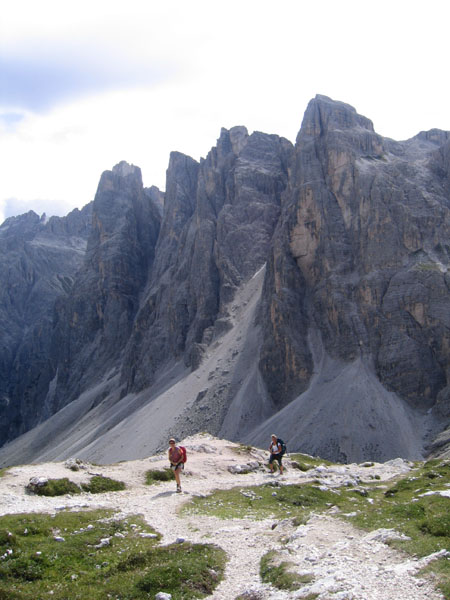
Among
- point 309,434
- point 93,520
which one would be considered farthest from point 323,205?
point 93,520

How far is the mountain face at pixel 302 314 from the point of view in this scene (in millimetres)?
90062

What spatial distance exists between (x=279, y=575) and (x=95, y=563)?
4704mm

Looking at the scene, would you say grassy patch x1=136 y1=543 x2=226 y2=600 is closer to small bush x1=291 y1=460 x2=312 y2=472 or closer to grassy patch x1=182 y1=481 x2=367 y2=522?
grassy patch x1=182 y1=481 x2=367 y2=522

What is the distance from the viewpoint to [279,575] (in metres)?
13.1

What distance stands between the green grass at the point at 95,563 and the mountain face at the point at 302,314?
67921 mm

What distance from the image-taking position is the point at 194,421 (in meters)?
103

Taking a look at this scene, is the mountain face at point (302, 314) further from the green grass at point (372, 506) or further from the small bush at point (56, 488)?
the small bush at point (56, 488)

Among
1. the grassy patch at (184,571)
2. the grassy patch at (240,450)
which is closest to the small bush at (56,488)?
the grassy patch at (184,571)

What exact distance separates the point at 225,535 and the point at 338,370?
82.2 meters

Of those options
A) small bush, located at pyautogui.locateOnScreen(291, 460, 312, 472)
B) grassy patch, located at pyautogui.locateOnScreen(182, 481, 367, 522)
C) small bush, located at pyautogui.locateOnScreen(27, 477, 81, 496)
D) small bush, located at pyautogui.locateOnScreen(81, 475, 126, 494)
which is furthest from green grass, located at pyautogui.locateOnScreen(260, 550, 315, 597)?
small bush, located at pyautogui.locateOnScreen(291, 460, 312, 472)

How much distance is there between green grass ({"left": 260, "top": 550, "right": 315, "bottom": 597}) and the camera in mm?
12461

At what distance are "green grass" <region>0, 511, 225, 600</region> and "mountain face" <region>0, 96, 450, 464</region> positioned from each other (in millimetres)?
67921

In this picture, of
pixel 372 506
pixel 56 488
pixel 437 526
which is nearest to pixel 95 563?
pixel 437 526

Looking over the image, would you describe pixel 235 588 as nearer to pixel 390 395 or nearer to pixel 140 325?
pixel 390 395
